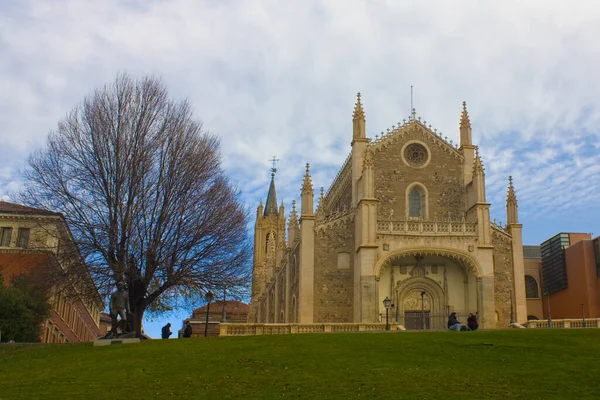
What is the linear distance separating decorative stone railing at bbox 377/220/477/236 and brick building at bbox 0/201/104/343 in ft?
58.4

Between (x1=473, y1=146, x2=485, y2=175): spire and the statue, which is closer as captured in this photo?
the statue

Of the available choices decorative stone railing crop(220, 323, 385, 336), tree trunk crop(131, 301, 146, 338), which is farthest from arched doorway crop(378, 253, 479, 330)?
tree trunk crop(131, 301, 146, 338)

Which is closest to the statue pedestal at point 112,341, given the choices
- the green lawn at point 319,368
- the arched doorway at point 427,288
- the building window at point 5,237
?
the green lawn at point 319,368

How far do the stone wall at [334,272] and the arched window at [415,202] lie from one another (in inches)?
193

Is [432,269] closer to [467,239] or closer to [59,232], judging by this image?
[467,239]

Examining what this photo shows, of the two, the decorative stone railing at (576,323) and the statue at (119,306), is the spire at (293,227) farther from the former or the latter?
the statue at (119,306)

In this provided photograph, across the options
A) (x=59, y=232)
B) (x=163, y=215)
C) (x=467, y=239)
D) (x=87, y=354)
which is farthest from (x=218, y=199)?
(x=467, y=239)

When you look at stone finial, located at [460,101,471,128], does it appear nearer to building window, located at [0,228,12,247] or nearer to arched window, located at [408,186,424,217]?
arched window, located at [408,186,424,217]

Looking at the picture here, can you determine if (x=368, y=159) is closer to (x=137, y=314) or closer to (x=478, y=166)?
(x=478, y=166)

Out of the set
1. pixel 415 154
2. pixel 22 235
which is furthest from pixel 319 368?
pixel 415 154

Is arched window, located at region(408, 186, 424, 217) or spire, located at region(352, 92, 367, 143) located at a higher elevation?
spire, located at region(352, 92, 367, 143)

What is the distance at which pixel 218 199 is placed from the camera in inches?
1395

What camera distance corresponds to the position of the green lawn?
61.7 feet

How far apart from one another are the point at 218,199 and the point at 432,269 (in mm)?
17971
